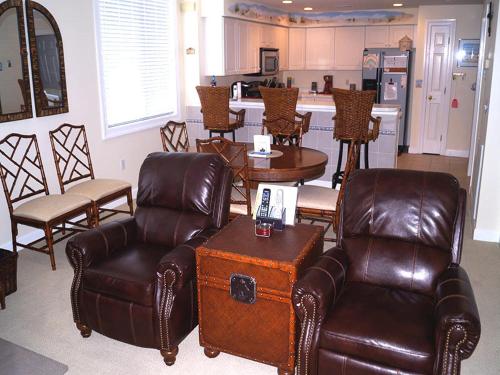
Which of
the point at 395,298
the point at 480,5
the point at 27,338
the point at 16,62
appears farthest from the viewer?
the point at 480,5

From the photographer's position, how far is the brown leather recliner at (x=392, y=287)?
1912mm

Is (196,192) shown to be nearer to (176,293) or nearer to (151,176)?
(151,176)

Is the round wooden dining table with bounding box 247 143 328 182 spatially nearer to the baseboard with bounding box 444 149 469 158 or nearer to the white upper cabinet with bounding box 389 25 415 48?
the baseboard with bounding box 444 149 469 158

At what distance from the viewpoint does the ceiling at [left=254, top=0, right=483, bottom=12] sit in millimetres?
6867

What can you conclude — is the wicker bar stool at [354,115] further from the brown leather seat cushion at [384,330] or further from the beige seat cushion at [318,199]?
the brown leather seat cushion at [384,330]

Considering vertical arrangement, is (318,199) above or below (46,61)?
below

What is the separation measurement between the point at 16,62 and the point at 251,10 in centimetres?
416

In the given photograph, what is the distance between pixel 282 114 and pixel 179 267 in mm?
2923

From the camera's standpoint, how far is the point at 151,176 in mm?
2977

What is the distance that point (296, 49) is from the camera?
8.91 m

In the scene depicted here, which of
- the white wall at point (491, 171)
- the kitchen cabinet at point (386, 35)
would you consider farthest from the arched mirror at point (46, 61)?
the kitchen cabinet at point (386, 35)

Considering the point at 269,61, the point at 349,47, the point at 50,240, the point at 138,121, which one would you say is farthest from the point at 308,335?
the point at 349,47

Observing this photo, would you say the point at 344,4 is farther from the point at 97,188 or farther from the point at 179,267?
the point at 179,267

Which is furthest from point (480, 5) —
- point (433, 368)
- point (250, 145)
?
point (433, 368)
